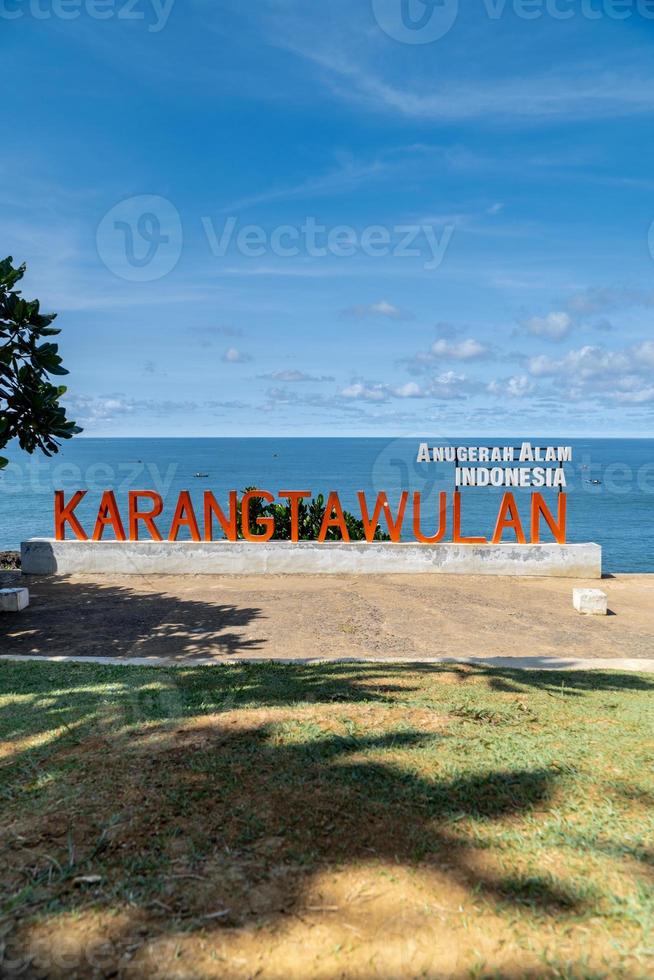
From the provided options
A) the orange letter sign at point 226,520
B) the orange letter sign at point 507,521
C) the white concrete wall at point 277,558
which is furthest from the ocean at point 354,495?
the orange letter sign at point 507,521

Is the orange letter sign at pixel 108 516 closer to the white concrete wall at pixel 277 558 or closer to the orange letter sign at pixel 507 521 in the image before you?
the white concrete wall at pixel 277 558

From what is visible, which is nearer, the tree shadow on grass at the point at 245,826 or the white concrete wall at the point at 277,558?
the tree shadow on grass at the point at 245,826

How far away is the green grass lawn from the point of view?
282 centimetres

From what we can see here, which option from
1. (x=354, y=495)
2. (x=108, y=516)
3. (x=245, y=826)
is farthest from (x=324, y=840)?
(x=354, y=495)

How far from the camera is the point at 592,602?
13758mm

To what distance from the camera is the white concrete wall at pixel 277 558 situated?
17969 mm

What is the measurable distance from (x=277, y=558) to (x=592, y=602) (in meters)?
8.33

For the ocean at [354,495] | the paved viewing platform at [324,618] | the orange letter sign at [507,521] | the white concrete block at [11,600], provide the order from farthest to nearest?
the ocean at [354,495] < the orange letter sign at [507,521] < the white concrete block at [11,600] < the paved viewing platform at [324,618]

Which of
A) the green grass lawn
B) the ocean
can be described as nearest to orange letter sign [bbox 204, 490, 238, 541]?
the green grass lawn

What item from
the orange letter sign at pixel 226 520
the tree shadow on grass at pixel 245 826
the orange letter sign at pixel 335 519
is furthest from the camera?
the orange letter sign at pixel 335 519

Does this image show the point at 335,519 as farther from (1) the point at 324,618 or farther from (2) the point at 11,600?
(2) the point at 11,600

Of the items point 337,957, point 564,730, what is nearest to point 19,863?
point 337,957

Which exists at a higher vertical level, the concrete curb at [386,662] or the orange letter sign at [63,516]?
the orange letter sign at [63,516]

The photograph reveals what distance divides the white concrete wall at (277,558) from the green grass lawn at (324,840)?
1187 cm
